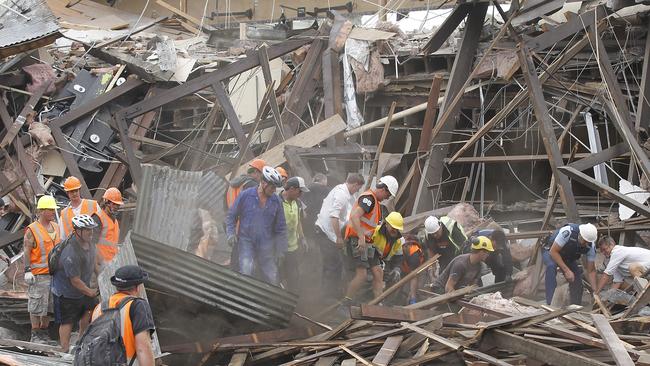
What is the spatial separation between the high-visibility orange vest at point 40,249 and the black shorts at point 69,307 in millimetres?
532

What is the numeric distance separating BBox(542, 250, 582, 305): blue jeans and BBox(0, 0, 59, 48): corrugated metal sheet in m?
8.87

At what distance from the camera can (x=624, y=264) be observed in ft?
36.5

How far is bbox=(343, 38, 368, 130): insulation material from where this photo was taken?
1619 centimetres

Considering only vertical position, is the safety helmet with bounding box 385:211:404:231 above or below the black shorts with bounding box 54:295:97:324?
above

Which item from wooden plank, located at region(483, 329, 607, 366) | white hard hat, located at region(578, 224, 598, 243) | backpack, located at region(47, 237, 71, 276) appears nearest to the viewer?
wooden plank, located at region(483, 329, 607, 366)

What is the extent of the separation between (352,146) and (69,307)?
6.77 meters

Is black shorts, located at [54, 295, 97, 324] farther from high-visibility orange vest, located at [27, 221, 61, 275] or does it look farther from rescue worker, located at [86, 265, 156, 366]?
rescue worker, located at [86, 265, 156, 366]

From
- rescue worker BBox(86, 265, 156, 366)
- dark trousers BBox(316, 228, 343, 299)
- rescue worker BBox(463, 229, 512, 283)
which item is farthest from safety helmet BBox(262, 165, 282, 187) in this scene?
rescue worker BBox(86, 265, 156, 366)

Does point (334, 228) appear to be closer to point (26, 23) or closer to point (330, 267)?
point (330, 267)

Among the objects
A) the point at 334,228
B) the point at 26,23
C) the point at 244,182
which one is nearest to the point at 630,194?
the point at 334,228

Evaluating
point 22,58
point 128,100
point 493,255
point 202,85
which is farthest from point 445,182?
point 22,58

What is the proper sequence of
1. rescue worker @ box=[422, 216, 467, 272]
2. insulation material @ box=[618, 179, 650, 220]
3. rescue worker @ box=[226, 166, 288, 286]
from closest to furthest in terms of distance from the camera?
rescue worker @ box=[226, 166, 288, 286], rescue worker @ box=[422, 216, 467, 272], insulation material @ box=[618, 179, 650, 220]

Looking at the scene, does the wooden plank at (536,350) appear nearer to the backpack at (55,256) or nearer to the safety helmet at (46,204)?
the backpack at (55,256)

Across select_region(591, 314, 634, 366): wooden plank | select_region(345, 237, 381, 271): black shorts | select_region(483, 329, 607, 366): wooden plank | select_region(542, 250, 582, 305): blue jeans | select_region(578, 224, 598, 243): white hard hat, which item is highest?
select_region(591, 314, 634, 366): wooden plank
